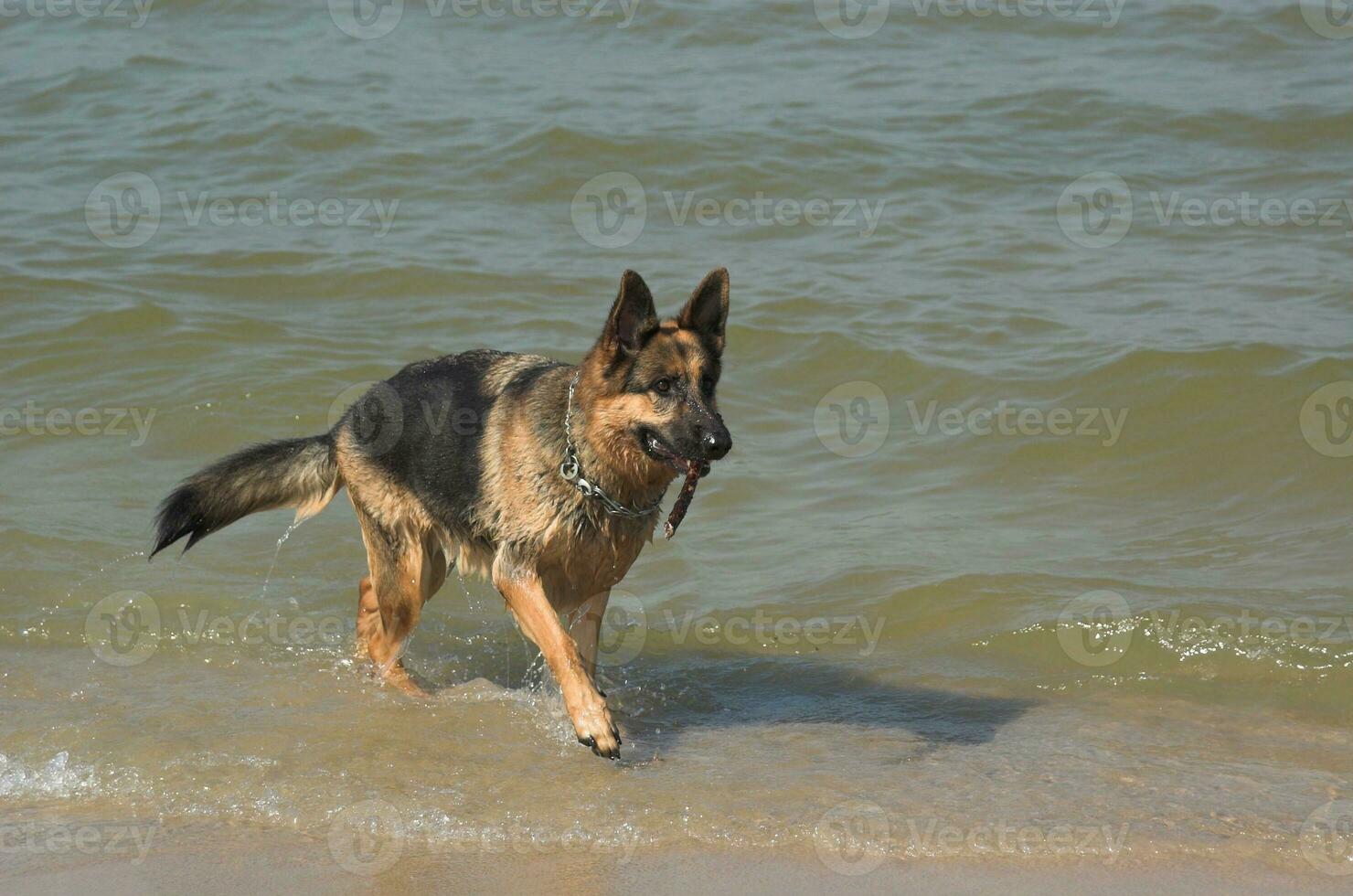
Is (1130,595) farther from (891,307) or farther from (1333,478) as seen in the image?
(891,307)

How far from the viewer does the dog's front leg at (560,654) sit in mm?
5512

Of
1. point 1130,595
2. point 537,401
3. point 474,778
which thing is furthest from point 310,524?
point 1130,595

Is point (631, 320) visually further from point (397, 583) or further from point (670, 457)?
point (397, 583)

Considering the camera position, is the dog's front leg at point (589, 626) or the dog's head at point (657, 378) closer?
the dog's head at point (657, 378)

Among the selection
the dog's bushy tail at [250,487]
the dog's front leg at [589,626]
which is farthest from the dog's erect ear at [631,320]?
the dog's bushy tail at [250,487]

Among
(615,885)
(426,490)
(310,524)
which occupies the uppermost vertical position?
(426,490)

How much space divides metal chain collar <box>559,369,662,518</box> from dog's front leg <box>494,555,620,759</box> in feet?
1.30

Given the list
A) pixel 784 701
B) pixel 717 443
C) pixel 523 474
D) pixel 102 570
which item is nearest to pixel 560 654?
pixel 523 474

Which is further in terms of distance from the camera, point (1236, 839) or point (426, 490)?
point (426, 490)

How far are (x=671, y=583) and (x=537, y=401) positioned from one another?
217 centimetres

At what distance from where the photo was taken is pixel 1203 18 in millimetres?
16562

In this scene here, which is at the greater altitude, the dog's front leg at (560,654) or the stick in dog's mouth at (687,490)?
the stick in dog's mouth at (687,490)

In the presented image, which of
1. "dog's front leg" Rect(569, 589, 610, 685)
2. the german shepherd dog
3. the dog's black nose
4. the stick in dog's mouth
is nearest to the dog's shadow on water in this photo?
"dog's front leg" Rect(569, 589, 610, 685)

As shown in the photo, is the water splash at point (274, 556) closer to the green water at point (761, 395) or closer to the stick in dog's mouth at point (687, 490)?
the green water at point (761, 395)
